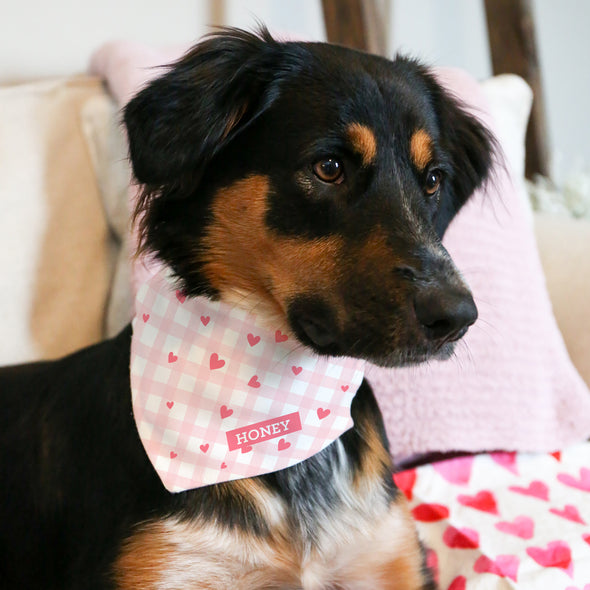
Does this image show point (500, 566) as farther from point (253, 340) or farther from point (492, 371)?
point (253, 340)

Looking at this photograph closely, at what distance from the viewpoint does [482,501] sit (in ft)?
5.30

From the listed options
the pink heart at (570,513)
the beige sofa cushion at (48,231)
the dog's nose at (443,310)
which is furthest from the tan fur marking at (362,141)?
the beige sofa cushion at (48,231)

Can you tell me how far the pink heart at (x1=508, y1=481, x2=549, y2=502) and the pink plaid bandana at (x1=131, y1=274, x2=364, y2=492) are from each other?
0.57 metres

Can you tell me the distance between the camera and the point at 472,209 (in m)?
1.90

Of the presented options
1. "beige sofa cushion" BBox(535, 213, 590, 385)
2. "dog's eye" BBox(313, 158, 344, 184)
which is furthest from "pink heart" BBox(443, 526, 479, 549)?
"dog's eye" BBox(313, 158, 344, 184)

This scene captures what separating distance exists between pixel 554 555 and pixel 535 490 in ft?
0.82

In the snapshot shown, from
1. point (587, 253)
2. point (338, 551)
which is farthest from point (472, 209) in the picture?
point (338, 551)

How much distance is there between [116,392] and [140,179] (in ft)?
1.37

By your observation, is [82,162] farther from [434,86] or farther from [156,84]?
[434,86]

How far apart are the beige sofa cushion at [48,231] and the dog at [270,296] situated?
0.44 m

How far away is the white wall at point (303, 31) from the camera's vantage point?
7.20ft

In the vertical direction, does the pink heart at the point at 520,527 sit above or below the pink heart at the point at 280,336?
below

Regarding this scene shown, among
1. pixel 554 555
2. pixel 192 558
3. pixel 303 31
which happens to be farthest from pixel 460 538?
pixel 303 31

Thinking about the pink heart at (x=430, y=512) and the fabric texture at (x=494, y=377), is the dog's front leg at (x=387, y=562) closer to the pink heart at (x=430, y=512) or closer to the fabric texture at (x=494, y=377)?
the pink heart at (x=430, y=512)
